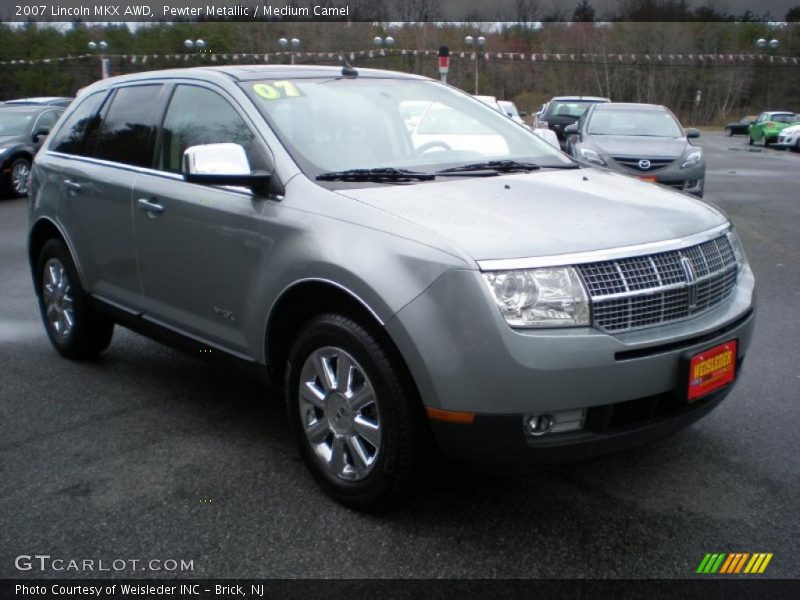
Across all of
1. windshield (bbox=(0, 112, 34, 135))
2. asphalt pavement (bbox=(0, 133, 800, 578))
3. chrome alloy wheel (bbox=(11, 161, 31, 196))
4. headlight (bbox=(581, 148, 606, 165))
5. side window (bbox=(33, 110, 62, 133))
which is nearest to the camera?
asphalt pavement (bbox=(0, 133, 800, 578))

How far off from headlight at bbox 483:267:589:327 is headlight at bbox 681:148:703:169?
1042cm

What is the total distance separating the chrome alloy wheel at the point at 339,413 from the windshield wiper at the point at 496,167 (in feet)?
3.58

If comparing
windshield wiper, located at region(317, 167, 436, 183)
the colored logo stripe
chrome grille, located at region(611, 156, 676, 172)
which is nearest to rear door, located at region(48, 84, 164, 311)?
windshield wiper, located at region(317, 167, 436, 183)

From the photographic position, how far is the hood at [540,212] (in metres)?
3.05

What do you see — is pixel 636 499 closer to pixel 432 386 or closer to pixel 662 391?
pixel 662 391

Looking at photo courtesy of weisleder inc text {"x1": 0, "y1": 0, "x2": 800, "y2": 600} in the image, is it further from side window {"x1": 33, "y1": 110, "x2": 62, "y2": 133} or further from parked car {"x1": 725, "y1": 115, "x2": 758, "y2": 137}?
parked car {"x1": 725, "y1": 115, "x2": 758, "y2": 137}

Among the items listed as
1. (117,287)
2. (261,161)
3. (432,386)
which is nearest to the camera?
(432,386)

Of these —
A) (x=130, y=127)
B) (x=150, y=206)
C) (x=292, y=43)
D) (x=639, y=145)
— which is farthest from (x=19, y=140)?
(x=292, y=43)

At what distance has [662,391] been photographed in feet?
10.2

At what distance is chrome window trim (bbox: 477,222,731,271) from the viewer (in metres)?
2.93

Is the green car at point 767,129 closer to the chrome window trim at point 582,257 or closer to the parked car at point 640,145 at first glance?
the parked car at point 640,145

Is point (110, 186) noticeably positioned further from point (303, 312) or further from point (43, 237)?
point (303, 312)

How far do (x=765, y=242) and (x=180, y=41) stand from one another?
47.1m

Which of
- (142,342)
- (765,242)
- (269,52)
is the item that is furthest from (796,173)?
(269,52)
